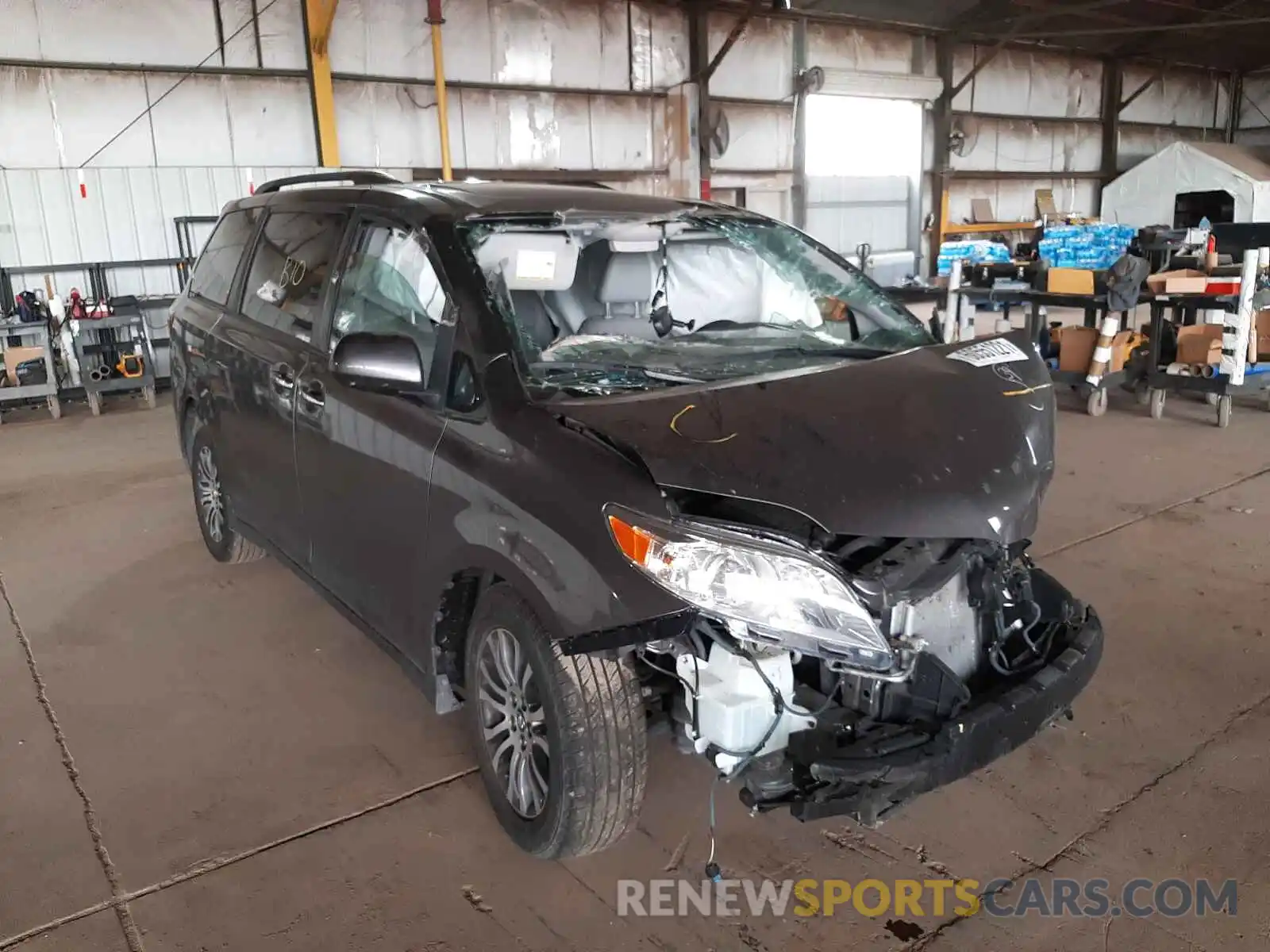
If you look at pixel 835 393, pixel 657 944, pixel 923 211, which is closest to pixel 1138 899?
pixel 657 944

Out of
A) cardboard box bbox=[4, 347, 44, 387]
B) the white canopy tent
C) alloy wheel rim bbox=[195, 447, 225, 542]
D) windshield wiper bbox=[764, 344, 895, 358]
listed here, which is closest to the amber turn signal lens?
windshield wiper bbox=[764, 344, 895, 358]

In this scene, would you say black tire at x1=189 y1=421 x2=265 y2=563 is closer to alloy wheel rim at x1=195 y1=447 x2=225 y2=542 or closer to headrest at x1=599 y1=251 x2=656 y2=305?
alloy wheel rim at x1=195 y1=447 x2=225 y2=542

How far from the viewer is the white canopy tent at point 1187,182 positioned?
1501cm

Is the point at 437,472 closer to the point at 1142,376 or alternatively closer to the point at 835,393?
the point at 835,393

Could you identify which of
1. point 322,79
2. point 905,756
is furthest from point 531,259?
point 322,79

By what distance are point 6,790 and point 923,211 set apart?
1499 centimetres

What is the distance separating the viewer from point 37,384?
810 cm

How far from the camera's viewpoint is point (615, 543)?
1777 mm

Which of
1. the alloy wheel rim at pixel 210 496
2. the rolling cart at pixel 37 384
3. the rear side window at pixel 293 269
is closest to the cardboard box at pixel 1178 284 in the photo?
the rear side window at pixel 293 269

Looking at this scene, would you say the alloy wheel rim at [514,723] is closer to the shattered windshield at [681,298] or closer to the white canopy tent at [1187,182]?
the shattered windshield at [681,298]

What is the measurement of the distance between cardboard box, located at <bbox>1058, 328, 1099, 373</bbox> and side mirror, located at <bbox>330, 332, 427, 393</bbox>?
6393 mm

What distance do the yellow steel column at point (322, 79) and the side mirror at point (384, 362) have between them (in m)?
8.32

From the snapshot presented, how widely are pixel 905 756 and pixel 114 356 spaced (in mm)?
8807

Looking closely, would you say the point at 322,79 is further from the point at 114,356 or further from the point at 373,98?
the point at 114,356
